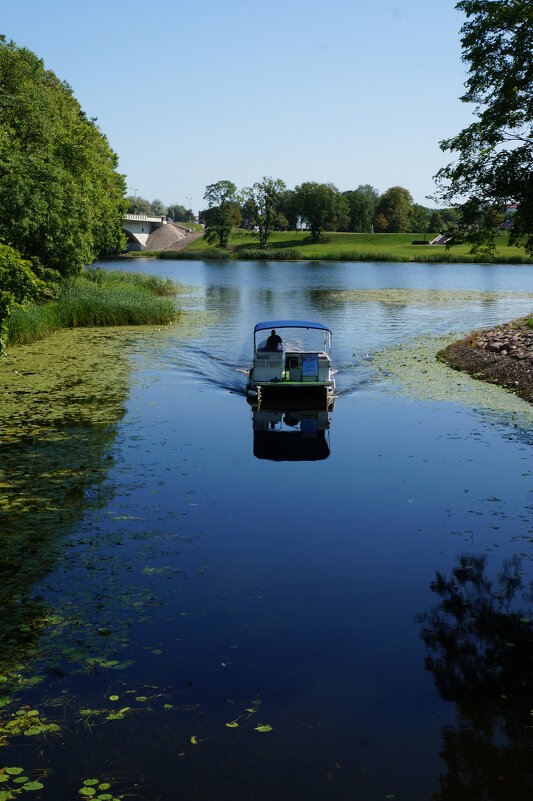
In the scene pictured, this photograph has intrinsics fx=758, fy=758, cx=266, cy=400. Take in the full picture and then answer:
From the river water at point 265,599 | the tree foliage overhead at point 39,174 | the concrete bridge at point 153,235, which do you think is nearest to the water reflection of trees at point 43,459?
the river water at point 265,599

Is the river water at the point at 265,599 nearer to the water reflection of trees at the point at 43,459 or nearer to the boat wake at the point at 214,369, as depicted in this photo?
the water reflection of trees at the point at 43,459

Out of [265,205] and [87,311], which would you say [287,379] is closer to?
[87,311]

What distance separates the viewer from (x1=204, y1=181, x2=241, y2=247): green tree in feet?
550

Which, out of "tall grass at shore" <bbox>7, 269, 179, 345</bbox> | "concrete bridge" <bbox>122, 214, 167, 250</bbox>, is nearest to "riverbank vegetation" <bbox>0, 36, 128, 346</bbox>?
"tall grass at shore" <bbox>7, 269, 179, 345</bbox>

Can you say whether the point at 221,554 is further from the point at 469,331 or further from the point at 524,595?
the point at 469,331

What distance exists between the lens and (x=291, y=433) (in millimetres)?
23750

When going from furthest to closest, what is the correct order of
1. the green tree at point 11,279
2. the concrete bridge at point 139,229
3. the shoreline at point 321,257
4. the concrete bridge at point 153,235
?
the concrete bridge at point 153,235
the concrete bridge at point 139,229
the shoreline at point 321,257
the green tree at point 11,279

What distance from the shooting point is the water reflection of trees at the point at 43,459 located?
38.9 feet

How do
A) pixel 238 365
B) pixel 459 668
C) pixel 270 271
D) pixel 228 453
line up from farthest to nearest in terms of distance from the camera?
1. pixel 270 271
2. pixel 238 365
3. pixel 228 453
4. pixel 459 668

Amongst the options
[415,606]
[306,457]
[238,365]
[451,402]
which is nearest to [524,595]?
[415,606]

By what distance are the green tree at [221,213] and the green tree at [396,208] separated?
39768 millimetres

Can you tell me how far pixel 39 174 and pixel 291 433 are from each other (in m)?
24.9

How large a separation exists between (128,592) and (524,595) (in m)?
6.43

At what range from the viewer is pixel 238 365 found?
34.6 meters
